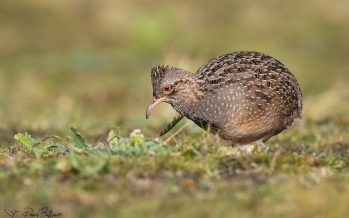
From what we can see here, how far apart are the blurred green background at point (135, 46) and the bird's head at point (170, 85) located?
3891 mm

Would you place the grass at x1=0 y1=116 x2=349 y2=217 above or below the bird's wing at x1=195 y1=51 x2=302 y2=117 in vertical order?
below

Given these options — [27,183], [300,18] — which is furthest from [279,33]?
[27,183]

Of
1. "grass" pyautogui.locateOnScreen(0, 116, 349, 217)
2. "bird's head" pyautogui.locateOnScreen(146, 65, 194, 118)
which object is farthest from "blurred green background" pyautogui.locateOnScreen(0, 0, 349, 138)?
"grass" pyautogui.locateOnScreen(0, 116, 349, 217)

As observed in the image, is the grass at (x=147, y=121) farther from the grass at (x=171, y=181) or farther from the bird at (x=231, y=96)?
the bird at (x=231, y=96)

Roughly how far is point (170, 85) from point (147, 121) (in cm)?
377

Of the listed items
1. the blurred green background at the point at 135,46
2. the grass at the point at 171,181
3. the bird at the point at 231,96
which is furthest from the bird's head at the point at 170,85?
the blurred green background at the point at 135,46

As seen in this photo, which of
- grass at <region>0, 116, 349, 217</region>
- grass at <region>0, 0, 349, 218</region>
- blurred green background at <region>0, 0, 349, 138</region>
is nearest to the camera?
grass at <region>0, 116, 349, 217</region>

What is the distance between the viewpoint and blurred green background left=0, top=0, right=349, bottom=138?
16.5 metres

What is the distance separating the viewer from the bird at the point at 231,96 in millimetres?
9031

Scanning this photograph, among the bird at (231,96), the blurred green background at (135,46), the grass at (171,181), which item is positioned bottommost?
the grass at (171,181)

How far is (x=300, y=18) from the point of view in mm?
28188

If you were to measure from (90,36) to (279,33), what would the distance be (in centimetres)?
614

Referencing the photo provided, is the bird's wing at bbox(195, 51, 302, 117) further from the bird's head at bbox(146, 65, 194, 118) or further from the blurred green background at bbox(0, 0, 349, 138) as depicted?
the blurred green background at bbox(0, 0, 349, 138)

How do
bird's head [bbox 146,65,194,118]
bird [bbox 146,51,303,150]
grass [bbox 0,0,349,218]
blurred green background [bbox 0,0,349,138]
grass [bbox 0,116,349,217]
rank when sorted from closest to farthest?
grass [bbox 0,116,349,217] → grass [bbox 0,0,349,218] → bird [bbox 146,51,303,150] → bird's head [bbox 146,65,194,118] → blurred green background [bbox 0,0,349,138]
